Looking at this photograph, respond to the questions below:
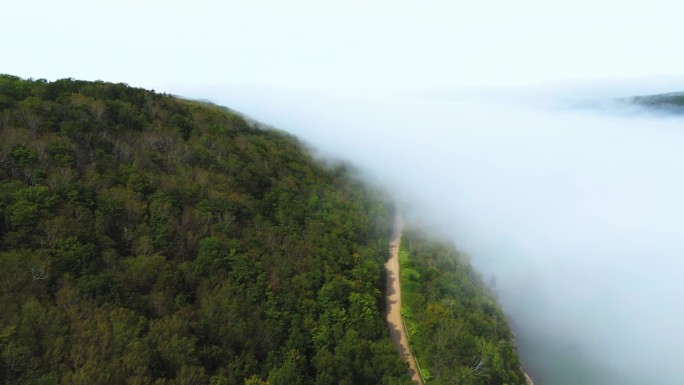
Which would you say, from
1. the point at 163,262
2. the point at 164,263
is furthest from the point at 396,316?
the point at 163,262

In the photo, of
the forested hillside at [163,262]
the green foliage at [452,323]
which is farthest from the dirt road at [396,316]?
the forested hillside at [163,262]

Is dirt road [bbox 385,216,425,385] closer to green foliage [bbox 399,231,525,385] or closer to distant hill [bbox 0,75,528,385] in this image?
green foliage [bbox 399,231,525,385]

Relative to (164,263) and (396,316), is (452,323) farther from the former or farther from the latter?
(164,263)

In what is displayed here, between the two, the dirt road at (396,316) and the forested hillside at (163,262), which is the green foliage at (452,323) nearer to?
the dirt road at (396,316)

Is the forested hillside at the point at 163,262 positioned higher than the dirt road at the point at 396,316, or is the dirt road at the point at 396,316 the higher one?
the forested hillside at the point at 163,262

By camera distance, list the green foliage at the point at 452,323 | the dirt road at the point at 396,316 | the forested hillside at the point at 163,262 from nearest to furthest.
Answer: the forested hillside at the point at 163,262 → the green foliage at the point at 452,323 → the dirt road at the point at 396,316

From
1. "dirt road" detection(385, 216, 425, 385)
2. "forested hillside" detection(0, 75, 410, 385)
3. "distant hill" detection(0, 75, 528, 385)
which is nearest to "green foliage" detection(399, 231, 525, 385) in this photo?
"dirt road" detection(385, 216, 425, 385)
